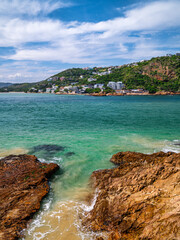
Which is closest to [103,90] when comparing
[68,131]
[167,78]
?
[167,78]

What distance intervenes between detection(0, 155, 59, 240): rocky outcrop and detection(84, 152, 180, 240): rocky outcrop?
2608mm

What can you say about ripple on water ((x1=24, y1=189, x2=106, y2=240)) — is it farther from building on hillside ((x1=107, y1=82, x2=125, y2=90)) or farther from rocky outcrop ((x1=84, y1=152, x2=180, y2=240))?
building on hillside ((x1=107, y1=82, x2=125, y2=90))

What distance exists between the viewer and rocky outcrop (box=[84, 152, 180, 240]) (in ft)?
16.1

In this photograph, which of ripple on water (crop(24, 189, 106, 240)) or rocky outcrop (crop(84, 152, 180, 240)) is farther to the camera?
ripple on water (crop(24, 189, 106, 240))

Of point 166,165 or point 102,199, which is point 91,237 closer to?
point 102,199

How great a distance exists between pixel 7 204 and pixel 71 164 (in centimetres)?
531

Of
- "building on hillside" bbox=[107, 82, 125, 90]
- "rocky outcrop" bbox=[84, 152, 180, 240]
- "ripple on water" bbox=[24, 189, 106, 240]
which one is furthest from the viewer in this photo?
"building on hillside" bbox=[107, 82, 125, 90]

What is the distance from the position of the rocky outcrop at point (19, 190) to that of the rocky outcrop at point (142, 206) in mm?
2608

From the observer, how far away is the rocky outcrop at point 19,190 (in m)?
6.38

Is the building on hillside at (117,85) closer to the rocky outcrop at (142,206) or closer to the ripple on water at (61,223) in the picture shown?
the rocky outcrop at (142,206)

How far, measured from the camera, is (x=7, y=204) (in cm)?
718

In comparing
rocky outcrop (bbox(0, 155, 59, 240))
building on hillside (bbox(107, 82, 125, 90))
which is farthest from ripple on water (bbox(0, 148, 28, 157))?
building on hillside (bbox(107, 82, 125, 90))

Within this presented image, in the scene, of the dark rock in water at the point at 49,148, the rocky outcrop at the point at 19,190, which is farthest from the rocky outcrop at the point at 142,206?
the dark rock in water at the point at 49,148

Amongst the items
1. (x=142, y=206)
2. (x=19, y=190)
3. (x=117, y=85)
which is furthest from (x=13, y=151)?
(x=117, y=85)
